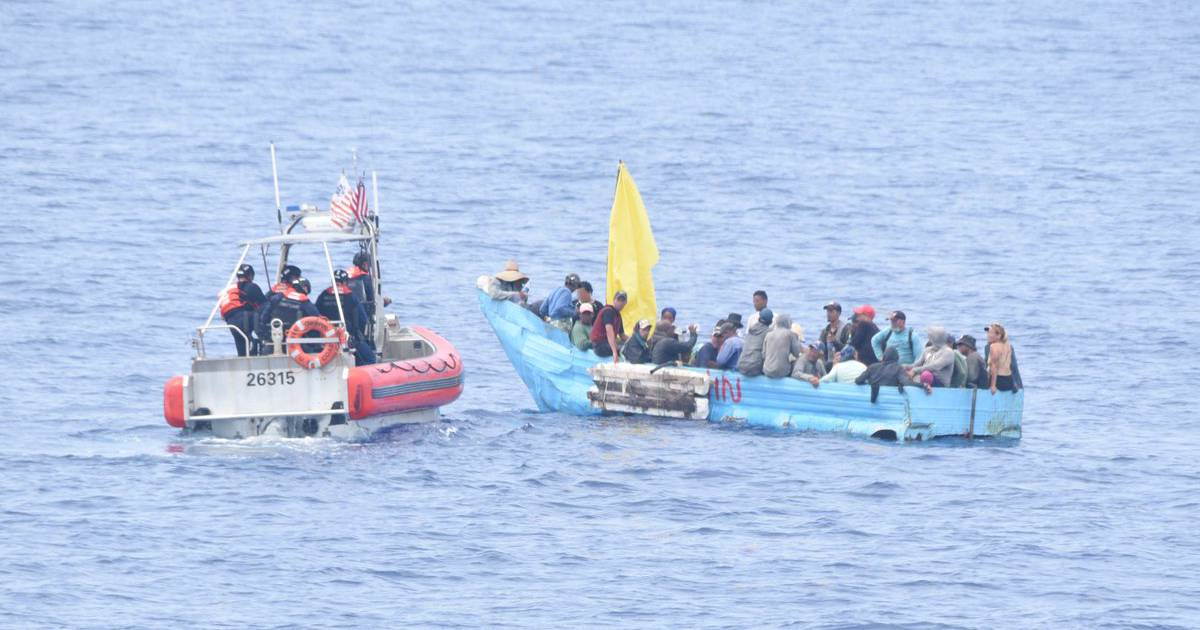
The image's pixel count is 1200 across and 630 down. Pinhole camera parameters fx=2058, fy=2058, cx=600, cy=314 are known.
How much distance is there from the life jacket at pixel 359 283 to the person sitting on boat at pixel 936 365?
717cm

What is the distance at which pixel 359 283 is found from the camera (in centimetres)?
2709

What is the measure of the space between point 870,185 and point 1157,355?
19058 millimetres

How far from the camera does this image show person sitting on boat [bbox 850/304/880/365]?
26359 millimetres

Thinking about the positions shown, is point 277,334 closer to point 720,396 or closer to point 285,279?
point 285,279

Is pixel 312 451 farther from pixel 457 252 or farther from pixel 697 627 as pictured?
pixel 457 252

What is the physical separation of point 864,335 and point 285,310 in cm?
734

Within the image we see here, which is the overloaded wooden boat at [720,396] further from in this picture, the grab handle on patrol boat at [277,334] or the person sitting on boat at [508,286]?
the grab handle on patrol boat at [277,334]

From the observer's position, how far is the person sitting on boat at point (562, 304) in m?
29.0

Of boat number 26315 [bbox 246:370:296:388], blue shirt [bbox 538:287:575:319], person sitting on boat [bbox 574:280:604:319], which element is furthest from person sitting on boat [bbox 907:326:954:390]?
boat number 26315 [bbox 246:370:296:388]

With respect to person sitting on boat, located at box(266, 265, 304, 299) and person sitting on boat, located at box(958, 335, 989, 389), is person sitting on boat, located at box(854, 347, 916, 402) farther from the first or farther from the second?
person sitting on boat, located at box(266, 265, 304, 299)

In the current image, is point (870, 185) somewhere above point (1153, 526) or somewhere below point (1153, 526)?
above

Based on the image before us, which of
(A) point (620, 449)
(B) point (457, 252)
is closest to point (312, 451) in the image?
(A) point (620, 449)

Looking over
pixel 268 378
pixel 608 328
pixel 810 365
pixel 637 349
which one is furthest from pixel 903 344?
pixel 268 378

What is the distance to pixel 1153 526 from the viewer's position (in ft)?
74.7
